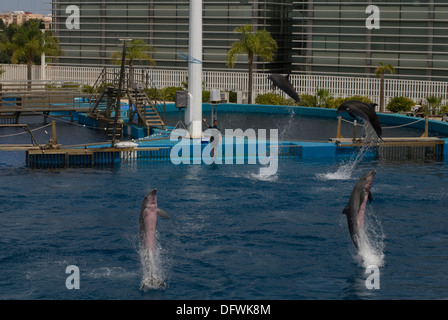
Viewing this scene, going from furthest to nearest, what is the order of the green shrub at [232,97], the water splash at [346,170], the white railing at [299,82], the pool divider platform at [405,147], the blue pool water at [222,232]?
the green shrub at [232,97], the white railing at [299,82], the pool divider platform at [405,147], the water splash at [346,170], the blue pool water at [222,232]

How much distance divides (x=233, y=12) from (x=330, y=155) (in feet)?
91.6

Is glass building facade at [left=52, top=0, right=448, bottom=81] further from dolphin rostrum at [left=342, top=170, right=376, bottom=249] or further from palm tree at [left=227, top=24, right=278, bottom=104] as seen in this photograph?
dolphin rostrum at [left=342, top=170, right=376, bottom=249]

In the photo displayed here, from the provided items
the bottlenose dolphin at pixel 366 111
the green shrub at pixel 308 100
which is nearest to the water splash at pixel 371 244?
the bottlenose dolphin at pixel 366 111

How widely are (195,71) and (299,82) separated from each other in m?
22.7

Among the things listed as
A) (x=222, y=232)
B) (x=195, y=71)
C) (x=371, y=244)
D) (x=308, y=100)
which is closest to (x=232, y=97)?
(x=308, y=100)

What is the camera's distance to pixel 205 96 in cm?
4947

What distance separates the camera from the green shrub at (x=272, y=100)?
48384 mm

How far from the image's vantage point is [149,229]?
46.3 ft

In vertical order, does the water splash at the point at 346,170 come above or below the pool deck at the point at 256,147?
below

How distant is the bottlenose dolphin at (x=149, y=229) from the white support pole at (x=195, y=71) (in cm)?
1558

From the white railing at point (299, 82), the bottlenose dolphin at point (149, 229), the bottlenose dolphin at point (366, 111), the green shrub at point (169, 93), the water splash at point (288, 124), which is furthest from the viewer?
the green shrub at point (169, 93)

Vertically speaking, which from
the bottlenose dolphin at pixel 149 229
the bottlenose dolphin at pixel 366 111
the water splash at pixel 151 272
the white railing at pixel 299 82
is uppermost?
the white railing at pixel 299 82

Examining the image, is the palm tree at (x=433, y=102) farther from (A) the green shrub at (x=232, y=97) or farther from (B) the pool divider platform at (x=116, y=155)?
(B) the pool divider platform at (x=116, y=155)

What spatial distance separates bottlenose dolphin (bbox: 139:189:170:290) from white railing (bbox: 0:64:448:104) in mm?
30534
